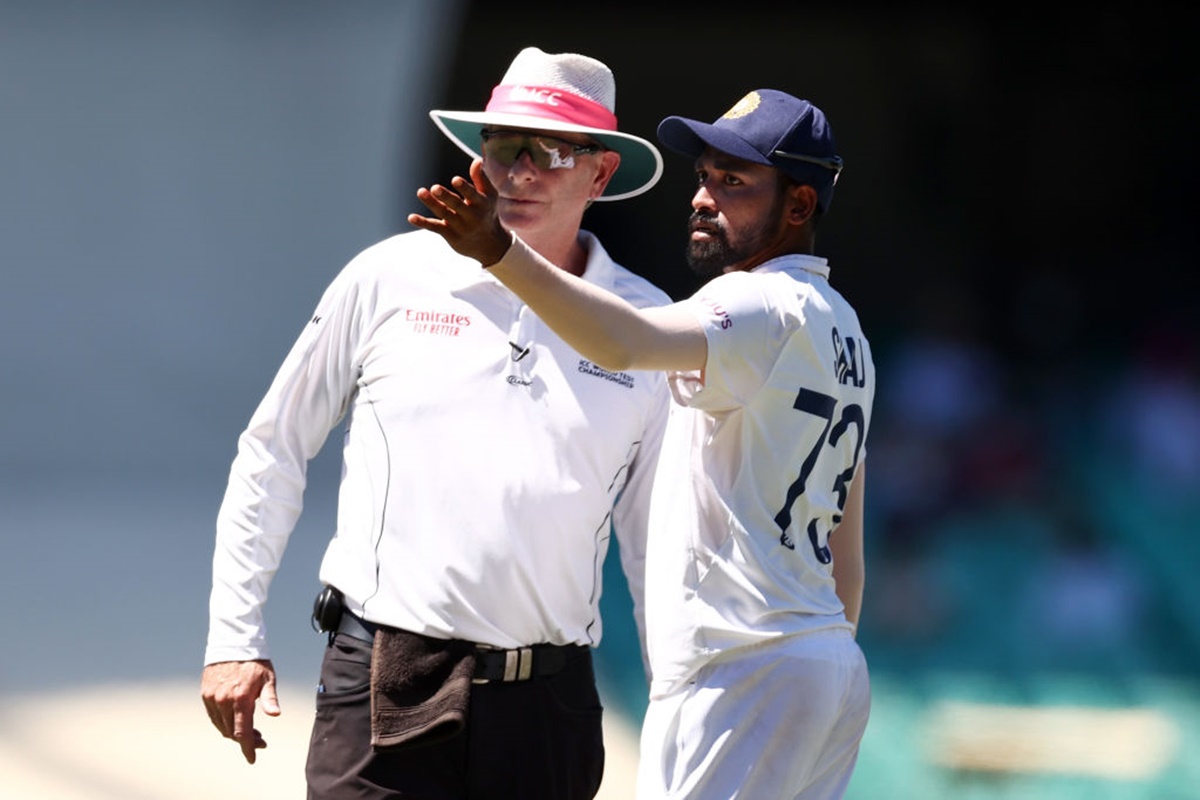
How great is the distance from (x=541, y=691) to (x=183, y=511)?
4.32 m

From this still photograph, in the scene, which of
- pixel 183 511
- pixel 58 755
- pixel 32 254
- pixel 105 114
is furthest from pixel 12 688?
pixel 105 114

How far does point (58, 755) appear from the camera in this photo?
436 centimetres

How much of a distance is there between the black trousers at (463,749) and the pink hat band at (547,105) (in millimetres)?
824

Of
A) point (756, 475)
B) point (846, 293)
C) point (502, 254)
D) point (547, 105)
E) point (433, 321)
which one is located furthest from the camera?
point (846, 293)

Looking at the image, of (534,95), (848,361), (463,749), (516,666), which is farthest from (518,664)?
(534,95)

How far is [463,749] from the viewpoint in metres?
2.38

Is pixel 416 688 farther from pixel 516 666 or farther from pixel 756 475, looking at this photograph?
pixel 756 475

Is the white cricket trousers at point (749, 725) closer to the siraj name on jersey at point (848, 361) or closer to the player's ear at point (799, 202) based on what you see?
the siraj name on jersey at point (848, 361)

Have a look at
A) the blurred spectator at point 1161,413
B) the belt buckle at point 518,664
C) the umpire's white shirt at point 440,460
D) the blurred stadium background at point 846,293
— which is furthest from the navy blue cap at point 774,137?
the blurred spectator at point 1161,413

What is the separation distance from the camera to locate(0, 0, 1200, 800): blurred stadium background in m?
5.60

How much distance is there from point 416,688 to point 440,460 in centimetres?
32

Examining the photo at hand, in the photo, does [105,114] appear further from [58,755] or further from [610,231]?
[58,755]

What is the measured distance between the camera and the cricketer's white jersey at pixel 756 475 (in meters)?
2.09

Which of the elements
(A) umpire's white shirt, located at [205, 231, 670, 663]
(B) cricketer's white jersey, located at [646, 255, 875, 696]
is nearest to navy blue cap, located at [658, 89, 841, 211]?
(B) cricketer's white jersey, located at [646, 255, 875, 696]
